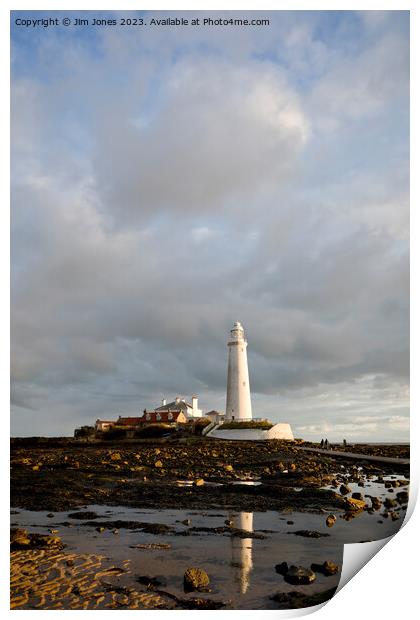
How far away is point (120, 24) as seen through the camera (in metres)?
7.13

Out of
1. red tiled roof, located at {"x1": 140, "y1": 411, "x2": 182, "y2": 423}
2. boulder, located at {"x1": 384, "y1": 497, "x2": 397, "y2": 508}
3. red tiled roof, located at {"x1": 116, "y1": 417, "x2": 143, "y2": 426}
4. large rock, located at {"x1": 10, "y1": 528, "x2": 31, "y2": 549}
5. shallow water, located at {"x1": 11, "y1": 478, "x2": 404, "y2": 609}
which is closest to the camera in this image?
shallow water, located at {"x1": 11, "y1": 478, "x2": 404, "y2": 609}

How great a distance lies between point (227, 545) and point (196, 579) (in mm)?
1152

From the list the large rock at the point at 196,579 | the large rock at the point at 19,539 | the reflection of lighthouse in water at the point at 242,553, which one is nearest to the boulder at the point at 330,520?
the reflection of lighthouse in water at the point at 242,553

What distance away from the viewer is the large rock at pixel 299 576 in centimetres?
503

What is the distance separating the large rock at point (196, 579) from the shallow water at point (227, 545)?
0.08m

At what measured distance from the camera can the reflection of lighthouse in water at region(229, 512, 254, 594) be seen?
512 cm

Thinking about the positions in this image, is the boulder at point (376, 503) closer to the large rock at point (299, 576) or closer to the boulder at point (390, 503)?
the boulder at point (390, 503)

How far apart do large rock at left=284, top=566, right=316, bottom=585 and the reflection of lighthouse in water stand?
406 mm

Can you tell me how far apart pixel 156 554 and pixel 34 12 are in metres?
6.85

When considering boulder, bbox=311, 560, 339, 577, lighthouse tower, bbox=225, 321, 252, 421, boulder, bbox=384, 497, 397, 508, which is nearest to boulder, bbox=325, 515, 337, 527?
boulder, bbox=384, 497, 397, 508

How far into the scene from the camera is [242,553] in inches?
227

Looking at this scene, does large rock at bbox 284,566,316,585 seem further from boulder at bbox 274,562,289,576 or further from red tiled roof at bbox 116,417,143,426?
red tiled roof at bbox 116,417,143,426

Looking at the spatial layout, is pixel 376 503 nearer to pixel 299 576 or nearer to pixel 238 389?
pixel 299 576
